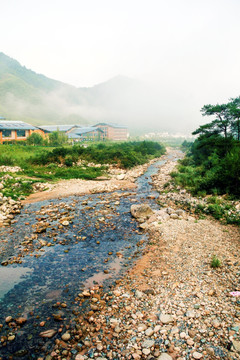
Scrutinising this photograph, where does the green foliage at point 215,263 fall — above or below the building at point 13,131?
below

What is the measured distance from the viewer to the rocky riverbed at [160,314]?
5074 millimetres

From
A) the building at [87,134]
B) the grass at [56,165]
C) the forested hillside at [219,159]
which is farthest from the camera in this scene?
the building at [87,134]

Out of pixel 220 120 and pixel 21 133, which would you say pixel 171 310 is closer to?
pixel 220 120

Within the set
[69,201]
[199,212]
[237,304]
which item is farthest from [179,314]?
[69,201]

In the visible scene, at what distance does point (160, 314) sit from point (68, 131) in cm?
8901

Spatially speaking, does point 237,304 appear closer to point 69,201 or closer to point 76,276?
point 76,276

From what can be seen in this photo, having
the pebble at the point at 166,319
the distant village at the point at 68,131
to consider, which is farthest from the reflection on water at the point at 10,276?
the distant village at the point at 68,131

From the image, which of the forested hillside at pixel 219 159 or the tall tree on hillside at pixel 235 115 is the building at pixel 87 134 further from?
the tall tree on hillside at pixel 235 115

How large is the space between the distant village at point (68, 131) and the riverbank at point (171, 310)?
50016mm

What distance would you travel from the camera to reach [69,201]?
56.6ft

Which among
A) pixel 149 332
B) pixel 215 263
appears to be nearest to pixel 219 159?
pixel 215 263

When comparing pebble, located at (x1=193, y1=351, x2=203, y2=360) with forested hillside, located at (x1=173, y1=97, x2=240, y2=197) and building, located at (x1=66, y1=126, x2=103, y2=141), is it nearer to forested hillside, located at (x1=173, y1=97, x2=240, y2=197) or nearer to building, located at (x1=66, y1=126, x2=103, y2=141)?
forested hillside, located at (x1=173, y1=97, x2=240, y2=197)

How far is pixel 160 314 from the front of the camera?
19.8 ft

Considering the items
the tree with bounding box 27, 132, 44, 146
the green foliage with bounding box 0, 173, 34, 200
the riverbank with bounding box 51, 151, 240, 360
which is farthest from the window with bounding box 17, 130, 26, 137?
the riverbank with bounding box 51, 151, 240, 360
